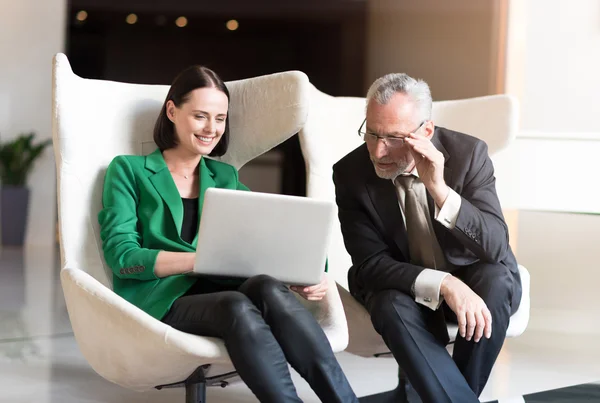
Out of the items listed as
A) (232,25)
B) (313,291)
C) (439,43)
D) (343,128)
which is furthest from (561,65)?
(232,25)

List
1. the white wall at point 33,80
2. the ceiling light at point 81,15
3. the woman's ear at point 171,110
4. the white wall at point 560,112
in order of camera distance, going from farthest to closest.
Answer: the ceiling light at point 81,15
the white wall at point 33,80
the white wall at point 560,112
the woman's ear at point 171,110

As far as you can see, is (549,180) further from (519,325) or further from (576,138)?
(519,325)

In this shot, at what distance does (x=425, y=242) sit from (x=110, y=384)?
49.7 inches

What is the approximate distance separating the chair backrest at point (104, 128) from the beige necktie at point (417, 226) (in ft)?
1.31

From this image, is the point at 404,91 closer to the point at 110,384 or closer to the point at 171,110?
the point at 171,110

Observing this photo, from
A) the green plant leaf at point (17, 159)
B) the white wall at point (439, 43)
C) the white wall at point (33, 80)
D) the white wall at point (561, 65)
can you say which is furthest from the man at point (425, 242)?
the white wall at point (33, 80)

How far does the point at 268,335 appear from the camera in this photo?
1.77 m

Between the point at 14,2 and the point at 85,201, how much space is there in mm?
5351

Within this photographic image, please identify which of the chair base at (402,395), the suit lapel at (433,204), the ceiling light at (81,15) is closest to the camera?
the suit lapel at (433,204)

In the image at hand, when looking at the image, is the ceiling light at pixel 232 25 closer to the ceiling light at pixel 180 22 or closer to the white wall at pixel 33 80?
the ceiling light at pixel 180 22

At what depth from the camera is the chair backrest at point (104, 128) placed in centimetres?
213

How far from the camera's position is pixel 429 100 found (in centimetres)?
204

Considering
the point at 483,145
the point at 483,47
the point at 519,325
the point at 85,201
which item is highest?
the point at 483,47

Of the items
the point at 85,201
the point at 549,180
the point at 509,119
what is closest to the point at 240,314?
the point at 85,201
